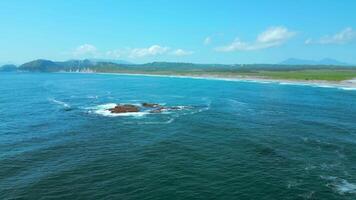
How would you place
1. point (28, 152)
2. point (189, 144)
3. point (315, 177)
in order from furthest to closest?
1. point (189, 144)
2. point (28, 152)
3. point (315, 177)

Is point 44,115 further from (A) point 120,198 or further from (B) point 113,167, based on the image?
(A) point 120,198

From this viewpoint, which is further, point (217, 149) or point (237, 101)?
point (237, 101)

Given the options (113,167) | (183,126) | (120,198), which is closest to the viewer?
(120,198)

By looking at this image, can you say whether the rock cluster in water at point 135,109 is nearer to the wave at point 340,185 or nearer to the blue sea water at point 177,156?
the blue sea water at point 177,156

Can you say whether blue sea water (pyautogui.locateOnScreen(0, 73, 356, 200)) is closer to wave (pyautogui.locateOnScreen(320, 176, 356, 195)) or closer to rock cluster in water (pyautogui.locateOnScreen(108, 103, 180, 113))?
wave (pyautogui.locateOnScreen(320, 176, 356, 195))

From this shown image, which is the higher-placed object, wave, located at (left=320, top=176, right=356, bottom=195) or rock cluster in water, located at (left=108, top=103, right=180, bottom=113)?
rock cluster in water, located at (left=108, top=103, right=180, bottom=113)

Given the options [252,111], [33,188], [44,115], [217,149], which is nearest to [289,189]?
[217,149]

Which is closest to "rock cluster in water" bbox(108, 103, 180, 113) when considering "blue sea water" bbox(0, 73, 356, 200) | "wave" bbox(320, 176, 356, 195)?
"blue sea water" bbox(0, 73, 356, 200)

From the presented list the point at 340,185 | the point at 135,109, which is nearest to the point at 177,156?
the point at 340,185
